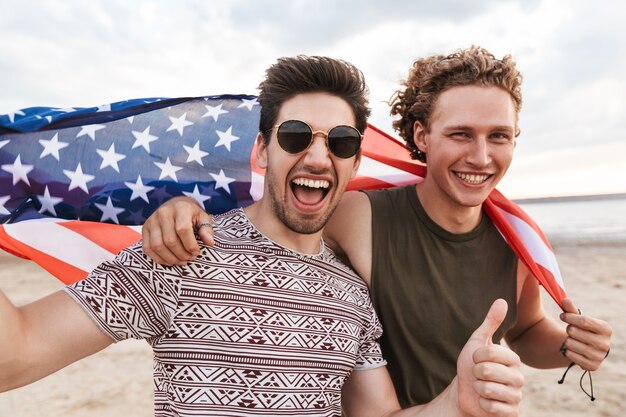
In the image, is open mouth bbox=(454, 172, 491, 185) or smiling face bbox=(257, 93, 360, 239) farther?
open mouth bbox=(454, 172, 491, 185)

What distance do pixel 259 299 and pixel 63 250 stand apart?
1.58 meters

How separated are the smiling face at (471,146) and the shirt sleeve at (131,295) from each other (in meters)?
1.64

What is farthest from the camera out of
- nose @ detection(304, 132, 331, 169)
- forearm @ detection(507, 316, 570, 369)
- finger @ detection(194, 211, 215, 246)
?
forearm @ detection(507, 316, 570, 369)

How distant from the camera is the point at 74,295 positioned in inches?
75.0

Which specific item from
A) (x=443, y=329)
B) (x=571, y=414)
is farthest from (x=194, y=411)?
(x=571, y=414)

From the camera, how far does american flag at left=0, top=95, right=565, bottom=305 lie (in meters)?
2.93

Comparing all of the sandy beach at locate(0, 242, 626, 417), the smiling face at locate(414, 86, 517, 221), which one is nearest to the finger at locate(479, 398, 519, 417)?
the smiling face at locate(414, 86, 517, 221)

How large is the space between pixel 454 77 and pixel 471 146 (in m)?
0.49

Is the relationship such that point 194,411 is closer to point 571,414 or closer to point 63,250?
point 63,250

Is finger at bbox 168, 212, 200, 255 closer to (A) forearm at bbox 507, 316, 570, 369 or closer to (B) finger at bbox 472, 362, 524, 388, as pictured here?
(B) finger at bbox 472, 362, 524, 388

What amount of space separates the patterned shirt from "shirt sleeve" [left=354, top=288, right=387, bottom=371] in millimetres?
146


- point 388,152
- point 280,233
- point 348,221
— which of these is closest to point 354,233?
point 348,221

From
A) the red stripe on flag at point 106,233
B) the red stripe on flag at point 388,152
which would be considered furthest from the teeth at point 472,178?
the red stripe on flag at point 106,233

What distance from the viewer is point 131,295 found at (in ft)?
6.43
